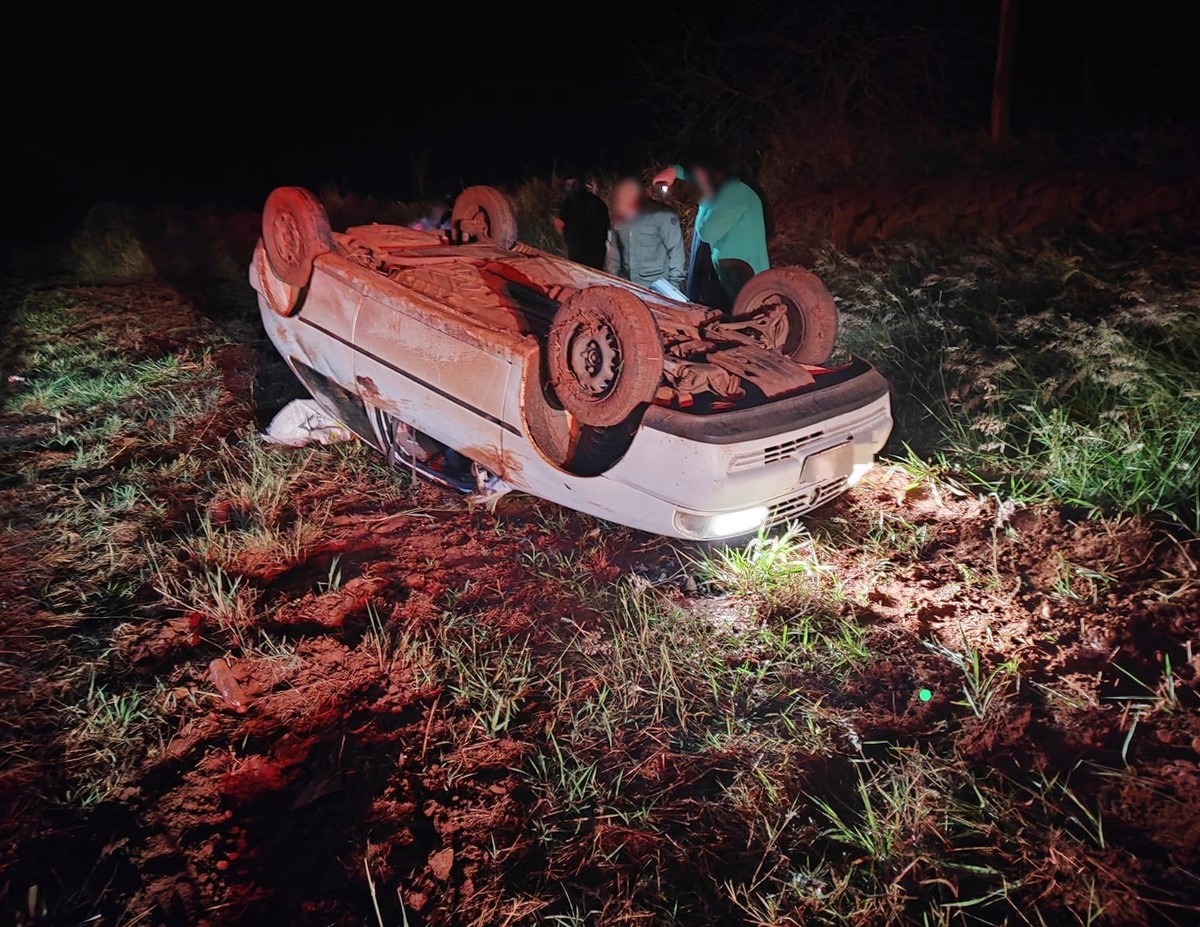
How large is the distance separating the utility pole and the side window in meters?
8.38

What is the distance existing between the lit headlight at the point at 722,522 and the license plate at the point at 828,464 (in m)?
0.25

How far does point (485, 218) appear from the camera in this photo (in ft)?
18.3

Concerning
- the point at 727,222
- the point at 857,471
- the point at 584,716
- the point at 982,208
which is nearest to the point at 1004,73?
the point at 982,208

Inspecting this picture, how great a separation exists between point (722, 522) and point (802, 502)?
18.6 inches

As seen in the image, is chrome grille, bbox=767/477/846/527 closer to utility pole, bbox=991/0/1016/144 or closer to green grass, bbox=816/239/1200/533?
green grass, bbox=816/239/1200/533

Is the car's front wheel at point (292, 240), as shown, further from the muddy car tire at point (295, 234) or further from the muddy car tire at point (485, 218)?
the muddy car tire at point (485, 218)

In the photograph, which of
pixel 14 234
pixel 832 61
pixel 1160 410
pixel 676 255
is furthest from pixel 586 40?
pixel 1160 410

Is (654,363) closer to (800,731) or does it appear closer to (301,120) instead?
(800,731)

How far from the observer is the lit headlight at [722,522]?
10.4 feet

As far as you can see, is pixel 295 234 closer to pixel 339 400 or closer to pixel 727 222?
pixel 339 400

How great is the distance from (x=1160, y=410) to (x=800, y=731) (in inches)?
96.5

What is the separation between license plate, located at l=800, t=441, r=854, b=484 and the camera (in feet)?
10.7

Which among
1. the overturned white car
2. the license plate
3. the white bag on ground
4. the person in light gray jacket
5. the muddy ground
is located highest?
the person in light gray jacket

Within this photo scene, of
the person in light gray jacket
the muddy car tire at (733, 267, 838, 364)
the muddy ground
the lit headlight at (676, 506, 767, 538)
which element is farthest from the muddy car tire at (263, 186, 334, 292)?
the lit headlight at (676, 506, 767, 538)
